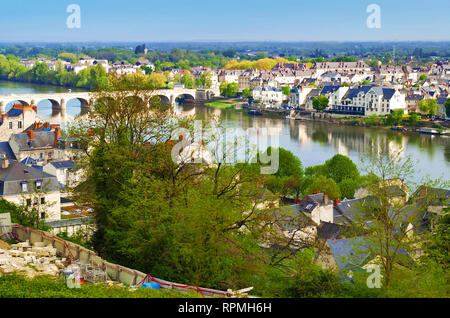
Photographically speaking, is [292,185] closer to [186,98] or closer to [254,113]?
[254,113]

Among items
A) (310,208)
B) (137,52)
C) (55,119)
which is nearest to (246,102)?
(55,119)

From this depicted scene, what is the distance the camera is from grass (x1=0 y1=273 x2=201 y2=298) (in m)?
3.64

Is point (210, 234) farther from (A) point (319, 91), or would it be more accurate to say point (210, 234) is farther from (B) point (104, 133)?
(A) point (319, 91)

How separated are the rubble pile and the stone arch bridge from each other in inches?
562

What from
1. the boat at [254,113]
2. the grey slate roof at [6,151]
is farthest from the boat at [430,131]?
the grey slate roof at [6,151]

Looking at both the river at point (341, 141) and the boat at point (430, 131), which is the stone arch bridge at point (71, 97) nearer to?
the river at point (341, 141)

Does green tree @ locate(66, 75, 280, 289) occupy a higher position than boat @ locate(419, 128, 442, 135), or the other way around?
green tree @ locate(66, 75, 280, 289)

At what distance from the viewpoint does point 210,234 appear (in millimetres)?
4812

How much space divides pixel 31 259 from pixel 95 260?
1.54 feet

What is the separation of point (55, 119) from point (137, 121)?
1797cm

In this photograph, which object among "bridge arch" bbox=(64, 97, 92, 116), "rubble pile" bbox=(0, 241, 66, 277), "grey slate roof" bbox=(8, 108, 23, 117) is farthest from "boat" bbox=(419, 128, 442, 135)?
"rubble pile" bbox=(0, 241, 66, 277)

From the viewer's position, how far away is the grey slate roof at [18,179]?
319 inches

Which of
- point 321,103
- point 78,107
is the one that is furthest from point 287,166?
point 78,107

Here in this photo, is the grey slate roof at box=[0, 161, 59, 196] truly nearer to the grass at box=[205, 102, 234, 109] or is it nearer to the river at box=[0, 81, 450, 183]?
the river at box=[0, 81, 450, 183]
